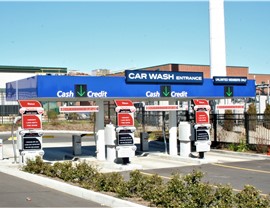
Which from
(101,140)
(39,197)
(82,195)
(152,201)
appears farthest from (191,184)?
(101,140)

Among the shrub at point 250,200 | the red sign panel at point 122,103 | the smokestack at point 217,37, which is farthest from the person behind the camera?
the smokestack at point 217,37

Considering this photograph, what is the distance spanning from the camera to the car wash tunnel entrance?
1778 centimetres

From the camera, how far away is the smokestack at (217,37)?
36.7 meters

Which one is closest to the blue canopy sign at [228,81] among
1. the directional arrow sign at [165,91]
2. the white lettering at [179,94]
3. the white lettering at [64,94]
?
the white lettering at [179,94]

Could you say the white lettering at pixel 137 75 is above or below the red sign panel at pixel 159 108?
above

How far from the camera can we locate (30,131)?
17391mm

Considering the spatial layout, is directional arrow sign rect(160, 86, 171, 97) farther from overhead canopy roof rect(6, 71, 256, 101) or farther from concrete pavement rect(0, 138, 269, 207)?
concrete pavement rect(0, 138, 269, 207)

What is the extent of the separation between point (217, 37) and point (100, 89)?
2117cm

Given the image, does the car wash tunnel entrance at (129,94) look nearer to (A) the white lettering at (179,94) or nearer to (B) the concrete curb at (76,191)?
(A) the white lettering at (179,94)

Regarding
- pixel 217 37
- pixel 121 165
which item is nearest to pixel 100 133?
pixel 121 165

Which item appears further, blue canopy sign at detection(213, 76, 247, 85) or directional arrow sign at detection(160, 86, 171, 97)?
blue canopy sign at detection(213, 76, 247, 85)

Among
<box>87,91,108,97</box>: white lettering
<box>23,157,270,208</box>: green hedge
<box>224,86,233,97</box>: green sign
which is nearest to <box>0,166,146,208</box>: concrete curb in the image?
<box>23,157,270,208</box>: green hedge

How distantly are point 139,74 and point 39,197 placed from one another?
373 inches

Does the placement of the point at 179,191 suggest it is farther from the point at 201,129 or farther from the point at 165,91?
the point at 165,91
